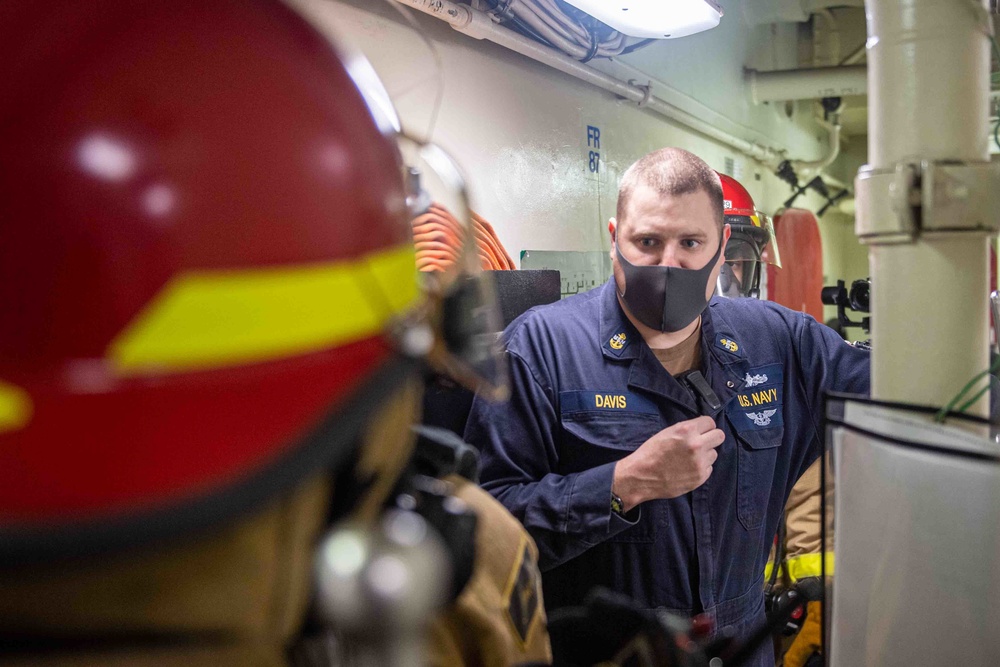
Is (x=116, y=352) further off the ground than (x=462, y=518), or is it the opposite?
(x=116, y=352)

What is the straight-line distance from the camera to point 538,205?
3.34 meters

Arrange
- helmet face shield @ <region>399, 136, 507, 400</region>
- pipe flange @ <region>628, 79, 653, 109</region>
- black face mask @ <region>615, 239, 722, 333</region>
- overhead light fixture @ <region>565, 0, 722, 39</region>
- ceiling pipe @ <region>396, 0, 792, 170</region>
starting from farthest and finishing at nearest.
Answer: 1. pipe flange @ <region>628, 79, 653, 109</region>
2. overhead light fixture @ <region>565, 0, 722, 39</region>
3. ceiling pipe @ <region>396, 0, 792, 170</region>
4. black face mask @ <region>615, 239, 722, 333</region>
5. helmet face shield @ <region>399, 136, 507, 400</region>

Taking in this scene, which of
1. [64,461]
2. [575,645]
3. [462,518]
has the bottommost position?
[575,645]

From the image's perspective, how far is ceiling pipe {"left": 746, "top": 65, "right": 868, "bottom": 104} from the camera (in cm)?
559

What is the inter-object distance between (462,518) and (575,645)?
1.08 feet

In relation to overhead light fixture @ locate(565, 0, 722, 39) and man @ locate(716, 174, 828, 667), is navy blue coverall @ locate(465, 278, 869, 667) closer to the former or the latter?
man @ locate(716, 174, 828, 667)

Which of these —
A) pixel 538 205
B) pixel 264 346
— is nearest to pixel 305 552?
pixel 264 346

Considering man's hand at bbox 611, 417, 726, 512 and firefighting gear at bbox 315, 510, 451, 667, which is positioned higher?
firefighting gear at bbox 315, 510, 451, 667

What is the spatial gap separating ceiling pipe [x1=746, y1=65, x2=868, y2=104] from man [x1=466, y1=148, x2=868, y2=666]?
449 centimetres

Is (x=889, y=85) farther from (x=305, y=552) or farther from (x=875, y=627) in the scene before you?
(x=305, y=552)

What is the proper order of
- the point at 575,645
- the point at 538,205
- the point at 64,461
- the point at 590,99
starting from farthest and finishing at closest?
the point at 590,99
the point at 538,205
the point at 575,645
the point at 64,461

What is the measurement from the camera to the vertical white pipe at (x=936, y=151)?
2.54 ft

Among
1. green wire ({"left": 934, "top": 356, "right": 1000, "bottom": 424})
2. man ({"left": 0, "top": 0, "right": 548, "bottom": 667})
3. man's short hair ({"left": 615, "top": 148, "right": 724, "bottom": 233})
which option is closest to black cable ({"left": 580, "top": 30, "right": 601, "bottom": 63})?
man's short hair ({"left": 615, "top": 148, "right": 724, "bottom": 233})

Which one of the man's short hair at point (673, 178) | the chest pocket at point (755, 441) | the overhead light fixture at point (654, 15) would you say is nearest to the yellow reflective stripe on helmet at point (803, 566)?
the chest pocket at point (755, 441)
